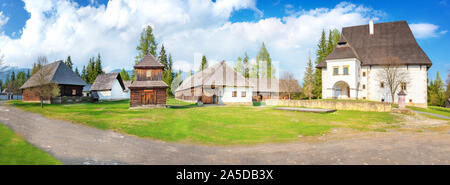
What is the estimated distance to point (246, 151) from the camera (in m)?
8.92

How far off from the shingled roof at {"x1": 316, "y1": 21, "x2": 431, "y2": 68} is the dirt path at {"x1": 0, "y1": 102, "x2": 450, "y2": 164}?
2956 cm

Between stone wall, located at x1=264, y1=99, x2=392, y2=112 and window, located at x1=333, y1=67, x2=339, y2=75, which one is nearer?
stone wall, located at x1=264, y1=99, x2=392, y2=112

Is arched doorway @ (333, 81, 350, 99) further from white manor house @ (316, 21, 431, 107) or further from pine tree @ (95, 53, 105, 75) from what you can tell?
pine tree @ (95, 53, 105, 75)

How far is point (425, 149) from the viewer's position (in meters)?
9.26

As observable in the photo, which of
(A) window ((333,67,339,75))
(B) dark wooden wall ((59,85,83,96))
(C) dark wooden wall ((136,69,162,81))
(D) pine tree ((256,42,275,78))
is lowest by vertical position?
(B) dark wooden wall ((59,85,83,96))

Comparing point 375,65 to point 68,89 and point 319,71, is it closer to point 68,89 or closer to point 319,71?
point 319,71

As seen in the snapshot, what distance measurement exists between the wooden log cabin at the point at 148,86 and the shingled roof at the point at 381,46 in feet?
90.2

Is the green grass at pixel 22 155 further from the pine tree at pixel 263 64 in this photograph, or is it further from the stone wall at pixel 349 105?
the pine tree at pixel 263 64

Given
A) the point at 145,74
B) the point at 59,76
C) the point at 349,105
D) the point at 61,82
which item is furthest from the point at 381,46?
the point at 59,76

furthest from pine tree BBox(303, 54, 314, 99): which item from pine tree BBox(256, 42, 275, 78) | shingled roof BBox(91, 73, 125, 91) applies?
shingled roof BBox(91, 73, 125, 91)

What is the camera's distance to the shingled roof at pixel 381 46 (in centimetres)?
3647

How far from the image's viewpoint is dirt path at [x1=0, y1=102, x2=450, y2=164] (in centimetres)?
752

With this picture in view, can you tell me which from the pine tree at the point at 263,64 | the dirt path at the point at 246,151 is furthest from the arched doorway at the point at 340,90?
the dirt path at the point at 246,151

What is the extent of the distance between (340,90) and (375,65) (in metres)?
7.30
